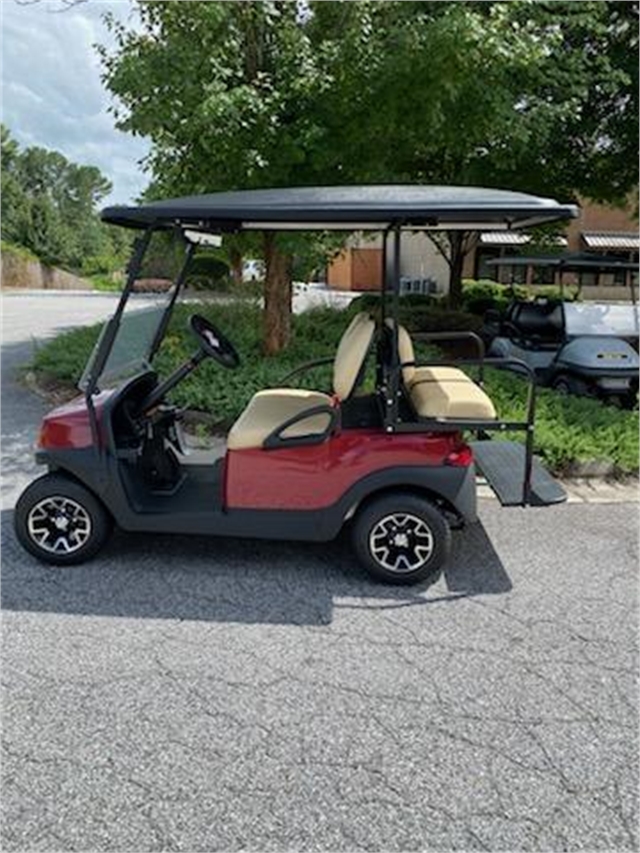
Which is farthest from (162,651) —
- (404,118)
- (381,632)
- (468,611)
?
(404,118)

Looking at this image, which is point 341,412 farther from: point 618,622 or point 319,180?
point 319,180

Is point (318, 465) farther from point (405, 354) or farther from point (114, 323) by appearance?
point (114, 323)

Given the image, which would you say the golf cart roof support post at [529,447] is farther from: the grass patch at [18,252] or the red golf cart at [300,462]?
the grass patch at [18,252]

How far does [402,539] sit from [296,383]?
11.2 ft

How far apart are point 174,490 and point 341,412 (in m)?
1.00

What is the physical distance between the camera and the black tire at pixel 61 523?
329 cm

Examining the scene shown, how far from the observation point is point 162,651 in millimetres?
2635

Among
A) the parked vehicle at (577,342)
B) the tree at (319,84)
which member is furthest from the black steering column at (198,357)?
the parked vehicle at (577,342)

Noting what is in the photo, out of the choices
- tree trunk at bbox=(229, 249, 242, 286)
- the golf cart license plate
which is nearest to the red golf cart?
the golf cart license plate

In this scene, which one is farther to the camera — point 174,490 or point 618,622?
point 174,490

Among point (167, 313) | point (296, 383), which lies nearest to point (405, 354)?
point (167, 313)

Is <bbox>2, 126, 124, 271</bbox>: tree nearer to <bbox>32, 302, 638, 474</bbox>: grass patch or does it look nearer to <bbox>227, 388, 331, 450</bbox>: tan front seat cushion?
<bbox>32, 302, 638, 474</bbox>: grass patch

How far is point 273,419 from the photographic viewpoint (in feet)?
11.4

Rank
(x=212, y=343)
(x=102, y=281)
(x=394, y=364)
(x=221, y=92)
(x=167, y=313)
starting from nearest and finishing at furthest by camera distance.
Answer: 1. (x=394, y=364)
2. (x=212, y=343)
3. (x=167, y=313)
4. (x=221, y=92)
5. (x=102, y=281)
